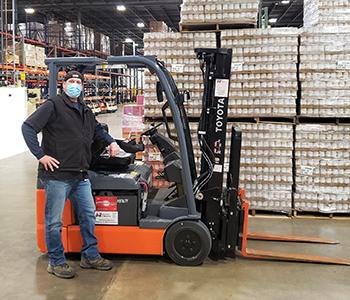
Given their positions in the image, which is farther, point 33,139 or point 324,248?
point 324,248

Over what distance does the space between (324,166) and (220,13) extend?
8.48 feet

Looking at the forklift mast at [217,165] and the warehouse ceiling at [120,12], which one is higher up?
the warehouse ceiling at [120,12]

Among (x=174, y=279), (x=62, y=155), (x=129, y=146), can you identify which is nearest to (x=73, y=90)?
(x=62, y=155)

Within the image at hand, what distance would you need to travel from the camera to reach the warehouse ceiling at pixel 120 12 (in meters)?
22.2

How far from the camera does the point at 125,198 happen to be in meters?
4.21

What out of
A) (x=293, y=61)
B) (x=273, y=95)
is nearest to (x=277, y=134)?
(x=273, y=95)

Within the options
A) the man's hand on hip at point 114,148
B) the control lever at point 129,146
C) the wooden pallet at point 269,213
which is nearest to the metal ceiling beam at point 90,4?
the wooden pallet at point 269,213

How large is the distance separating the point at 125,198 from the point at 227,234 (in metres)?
1.09

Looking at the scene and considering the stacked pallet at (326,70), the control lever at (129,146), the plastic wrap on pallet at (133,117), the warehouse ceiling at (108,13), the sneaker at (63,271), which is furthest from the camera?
the warehouse ceiling at (108,13)

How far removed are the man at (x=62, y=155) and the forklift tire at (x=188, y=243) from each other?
79 cm

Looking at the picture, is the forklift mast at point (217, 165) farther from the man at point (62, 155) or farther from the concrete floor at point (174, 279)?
the man at point (62, 155)

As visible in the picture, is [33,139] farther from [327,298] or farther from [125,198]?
[327,298]

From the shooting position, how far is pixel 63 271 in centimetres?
392

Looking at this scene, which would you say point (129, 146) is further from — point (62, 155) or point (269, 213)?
→ point (269, 213)
